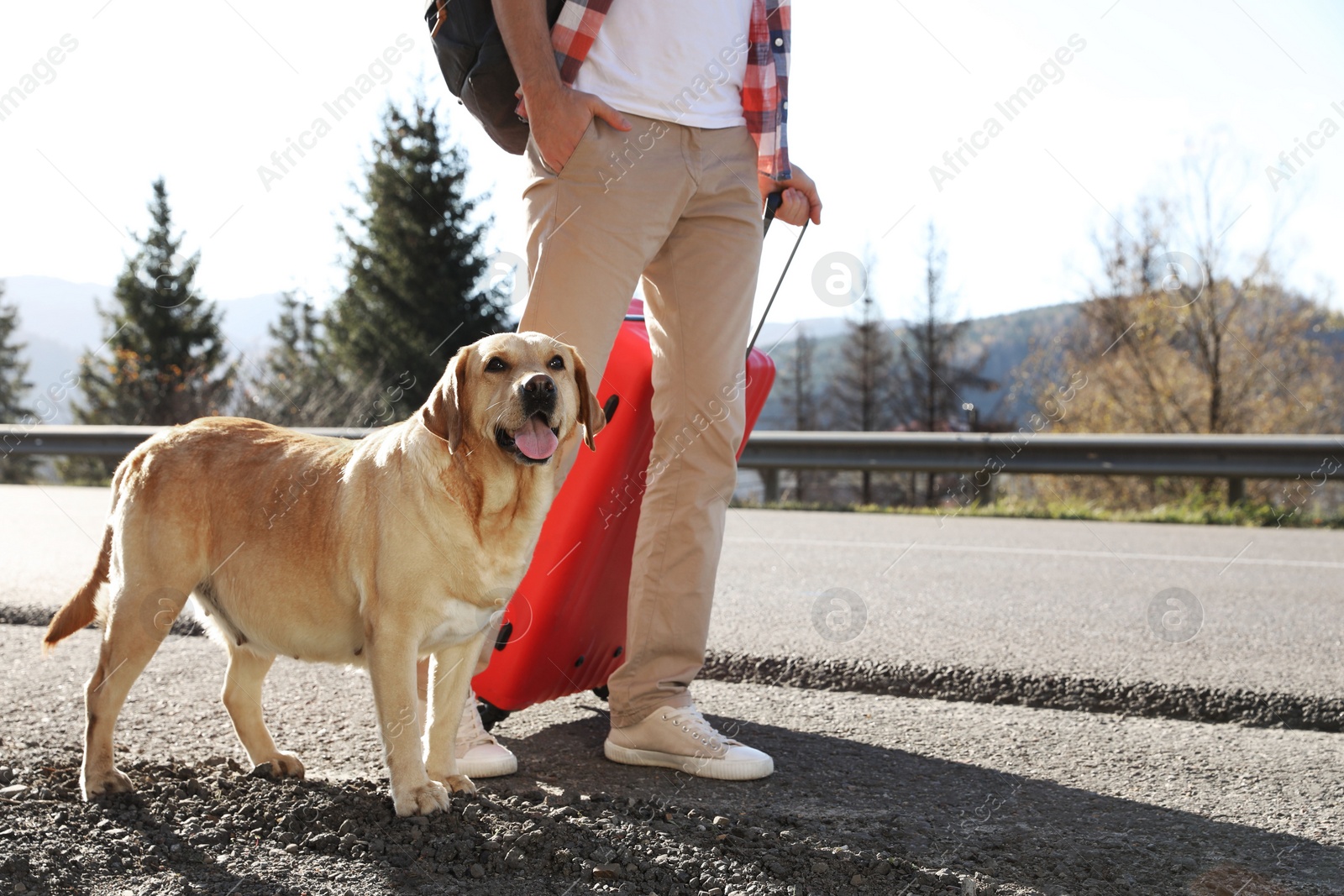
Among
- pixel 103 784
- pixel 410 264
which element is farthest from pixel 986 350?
pixel 103 784

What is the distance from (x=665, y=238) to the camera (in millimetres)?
2766

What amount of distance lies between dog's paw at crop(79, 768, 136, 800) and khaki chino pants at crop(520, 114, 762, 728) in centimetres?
119

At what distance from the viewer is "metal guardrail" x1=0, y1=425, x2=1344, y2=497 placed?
27.5ft

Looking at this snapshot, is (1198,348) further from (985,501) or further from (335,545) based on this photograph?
(335,545)

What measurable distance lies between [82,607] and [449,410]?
3.82 feet

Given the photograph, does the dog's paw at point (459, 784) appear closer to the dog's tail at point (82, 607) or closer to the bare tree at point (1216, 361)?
the dog's tail at point (82, 607)

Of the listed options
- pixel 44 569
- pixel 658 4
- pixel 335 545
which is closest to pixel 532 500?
pixel 335 545

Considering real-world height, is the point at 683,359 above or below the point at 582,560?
above

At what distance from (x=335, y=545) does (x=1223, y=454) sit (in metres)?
8.29

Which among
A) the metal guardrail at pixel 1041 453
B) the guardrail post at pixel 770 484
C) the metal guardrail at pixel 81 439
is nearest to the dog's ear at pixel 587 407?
the metal guardrail at pixel 1041 453

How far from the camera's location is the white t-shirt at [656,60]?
2.70 metres

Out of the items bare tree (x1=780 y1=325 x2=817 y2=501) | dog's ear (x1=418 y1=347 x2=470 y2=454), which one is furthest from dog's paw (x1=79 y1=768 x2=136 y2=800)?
bare tree (x1=780 y1=325 x2=817 y2=501)

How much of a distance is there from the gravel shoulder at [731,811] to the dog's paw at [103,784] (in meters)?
0.06

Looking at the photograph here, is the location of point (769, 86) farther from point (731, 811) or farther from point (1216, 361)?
point (1216, 361)
